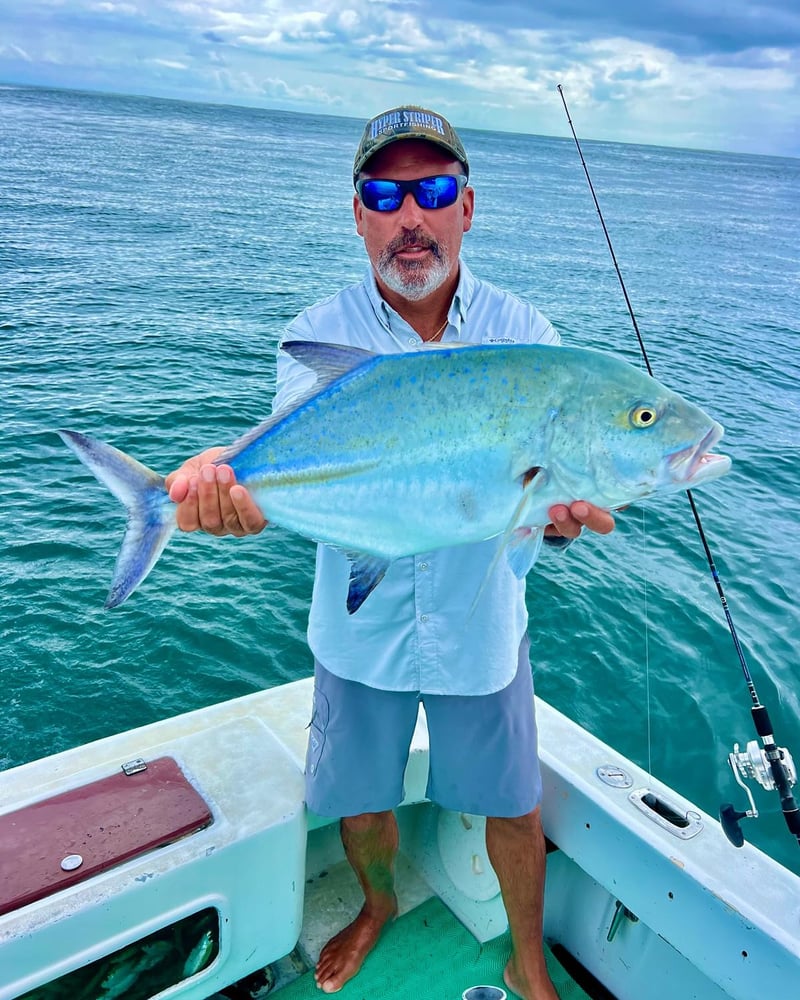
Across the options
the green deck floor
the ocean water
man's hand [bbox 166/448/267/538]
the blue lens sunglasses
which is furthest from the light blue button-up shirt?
the ocean water

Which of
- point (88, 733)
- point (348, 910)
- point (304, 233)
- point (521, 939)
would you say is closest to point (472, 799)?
point (521, 939)

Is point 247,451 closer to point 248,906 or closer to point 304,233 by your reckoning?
point 248,906

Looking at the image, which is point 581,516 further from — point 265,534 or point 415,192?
point 265,534

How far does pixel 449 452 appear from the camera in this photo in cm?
218

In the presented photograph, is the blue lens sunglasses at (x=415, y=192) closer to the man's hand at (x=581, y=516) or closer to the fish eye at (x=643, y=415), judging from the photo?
the fish eye at (x=643, y=415)

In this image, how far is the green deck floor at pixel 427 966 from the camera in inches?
125

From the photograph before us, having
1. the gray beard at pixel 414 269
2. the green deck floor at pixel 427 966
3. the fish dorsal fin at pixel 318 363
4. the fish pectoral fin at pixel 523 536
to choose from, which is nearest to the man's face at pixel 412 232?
the gray beard at pixel 414 269

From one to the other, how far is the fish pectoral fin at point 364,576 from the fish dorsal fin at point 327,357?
0.55m

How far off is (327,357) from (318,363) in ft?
0.12

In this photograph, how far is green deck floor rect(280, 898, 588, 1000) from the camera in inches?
125

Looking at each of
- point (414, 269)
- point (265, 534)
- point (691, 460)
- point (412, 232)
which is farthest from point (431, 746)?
point (265, 534)

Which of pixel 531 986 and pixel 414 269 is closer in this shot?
pixel 414 269

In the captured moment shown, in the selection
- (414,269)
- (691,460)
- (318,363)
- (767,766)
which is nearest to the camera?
(691,460)

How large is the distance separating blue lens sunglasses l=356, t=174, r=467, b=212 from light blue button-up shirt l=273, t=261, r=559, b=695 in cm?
25
